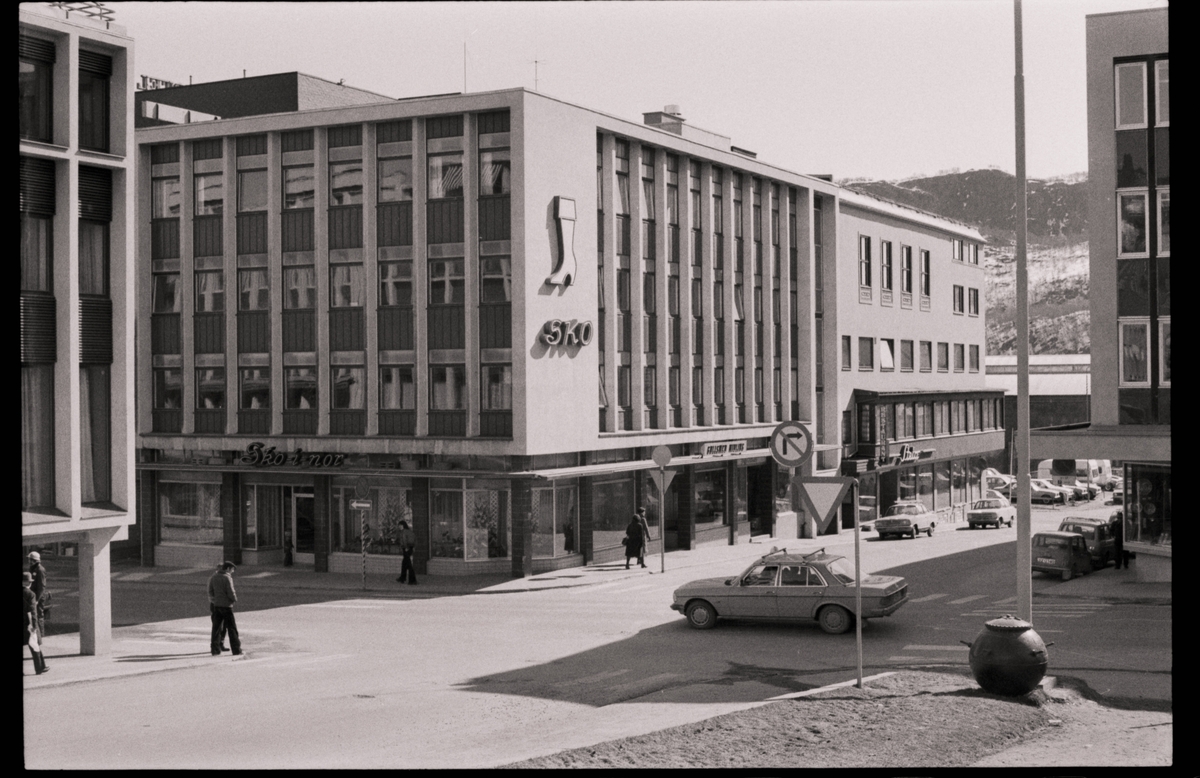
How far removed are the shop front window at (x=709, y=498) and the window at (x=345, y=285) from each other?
43.1ft

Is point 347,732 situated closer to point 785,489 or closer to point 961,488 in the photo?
point 785,489

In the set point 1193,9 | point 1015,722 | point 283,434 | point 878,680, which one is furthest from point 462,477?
point 1193,9

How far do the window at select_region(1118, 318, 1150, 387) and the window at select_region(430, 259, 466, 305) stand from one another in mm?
17142

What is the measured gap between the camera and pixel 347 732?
14.7m

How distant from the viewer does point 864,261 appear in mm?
52969

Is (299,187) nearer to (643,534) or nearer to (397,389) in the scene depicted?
(397,389)

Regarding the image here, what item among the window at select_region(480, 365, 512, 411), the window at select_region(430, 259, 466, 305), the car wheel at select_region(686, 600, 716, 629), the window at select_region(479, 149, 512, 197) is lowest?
the car wheel at select_region(686, 600, 716, 629)

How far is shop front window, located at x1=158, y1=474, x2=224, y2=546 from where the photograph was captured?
37.1 m

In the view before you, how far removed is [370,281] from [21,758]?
25.3 meters

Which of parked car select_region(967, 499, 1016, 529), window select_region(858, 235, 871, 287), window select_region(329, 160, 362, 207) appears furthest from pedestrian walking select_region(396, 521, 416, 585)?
window select_region(858, 235, 871, 287)

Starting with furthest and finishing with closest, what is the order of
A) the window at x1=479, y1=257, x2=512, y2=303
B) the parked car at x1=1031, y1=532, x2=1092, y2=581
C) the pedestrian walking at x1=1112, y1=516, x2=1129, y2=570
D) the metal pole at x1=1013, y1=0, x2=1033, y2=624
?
the pedestrian walking at x1=1112, y1=516, x2=1129, y2=570, the window at x1=479, y1=257, x2=512, y2=303, the parked car at x1=1031, y1=532, x2=1092, y2=581, the metal pole at x1=1013, y1=0, x2=1033, y2=624

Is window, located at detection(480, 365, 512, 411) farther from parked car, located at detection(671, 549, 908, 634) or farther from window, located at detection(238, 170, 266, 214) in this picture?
parked car, located at detection(671, 549, 908, 634)

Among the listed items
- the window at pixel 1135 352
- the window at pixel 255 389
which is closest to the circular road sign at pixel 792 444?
the window at pixel 1135 352

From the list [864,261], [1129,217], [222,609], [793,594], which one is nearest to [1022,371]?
[793,594]
